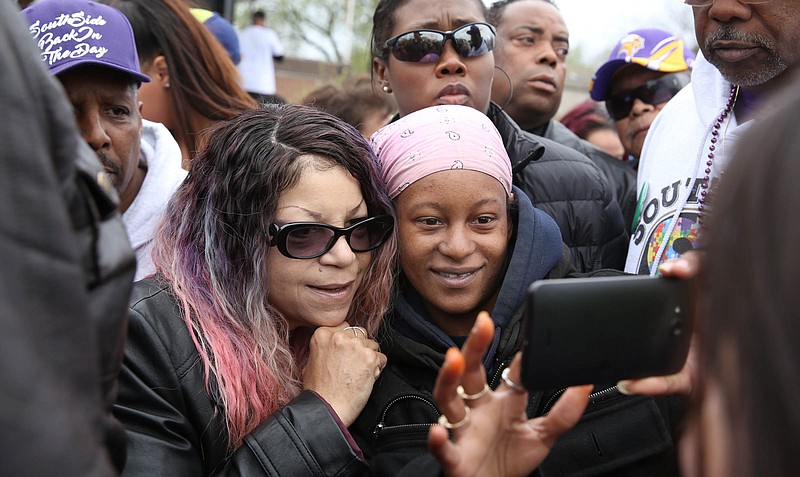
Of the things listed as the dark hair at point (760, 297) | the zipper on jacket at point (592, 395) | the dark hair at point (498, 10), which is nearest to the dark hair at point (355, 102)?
the dark hair at point (498, 10)

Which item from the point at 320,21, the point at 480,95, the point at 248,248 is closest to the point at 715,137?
the point at 480,95

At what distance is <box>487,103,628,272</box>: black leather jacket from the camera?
3080 mm

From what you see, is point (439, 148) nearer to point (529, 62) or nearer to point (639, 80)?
point (529, 62)

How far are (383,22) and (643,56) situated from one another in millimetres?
1498

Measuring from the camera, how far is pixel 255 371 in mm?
2186

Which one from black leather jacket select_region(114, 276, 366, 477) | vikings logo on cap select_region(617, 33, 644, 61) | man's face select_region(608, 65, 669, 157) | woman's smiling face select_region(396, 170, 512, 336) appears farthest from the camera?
man's face select_region(608, 65, 669, 157)

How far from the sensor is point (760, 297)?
910mm

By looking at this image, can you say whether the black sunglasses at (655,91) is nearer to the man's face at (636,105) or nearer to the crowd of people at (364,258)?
the man's face at (636,105)

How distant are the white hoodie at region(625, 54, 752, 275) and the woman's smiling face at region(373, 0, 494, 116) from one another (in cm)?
72

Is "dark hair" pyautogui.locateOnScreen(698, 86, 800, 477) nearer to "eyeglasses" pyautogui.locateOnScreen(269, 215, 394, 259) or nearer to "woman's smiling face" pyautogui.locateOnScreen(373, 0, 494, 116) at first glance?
"eyeglasses" pyautogui.locateOnScreen(269, 215, 394, 259)

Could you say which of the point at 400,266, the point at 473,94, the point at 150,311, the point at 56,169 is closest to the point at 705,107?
the point at 473,94

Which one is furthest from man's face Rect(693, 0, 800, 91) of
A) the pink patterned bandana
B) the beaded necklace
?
the pink patterned bandana

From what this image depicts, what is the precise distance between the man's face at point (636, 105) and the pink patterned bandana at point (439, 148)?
1.88 m

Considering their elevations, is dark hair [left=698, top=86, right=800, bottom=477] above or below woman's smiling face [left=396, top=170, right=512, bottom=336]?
above
